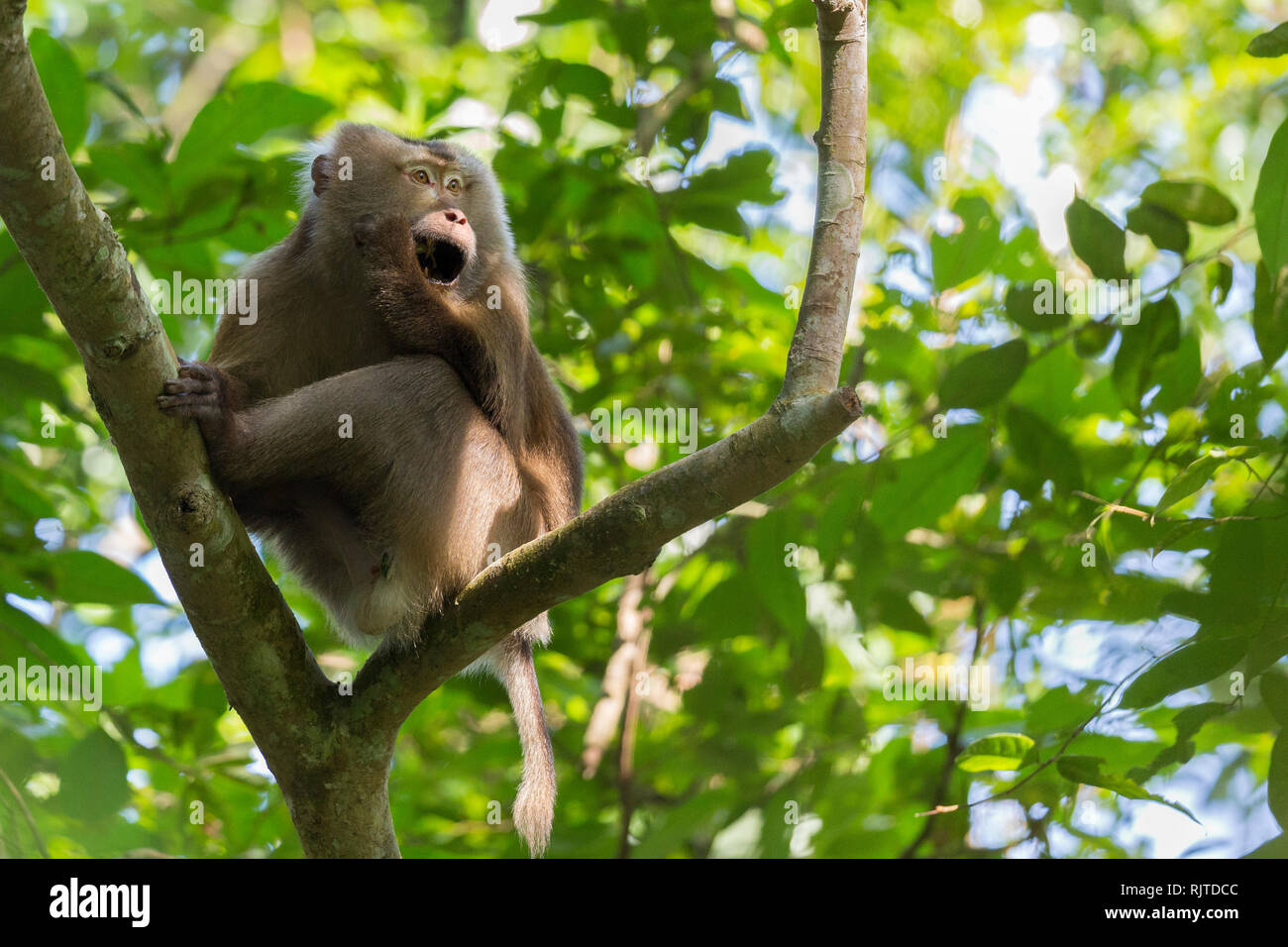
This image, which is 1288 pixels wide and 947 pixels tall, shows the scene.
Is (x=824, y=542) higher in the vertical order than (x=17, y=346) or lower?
lower

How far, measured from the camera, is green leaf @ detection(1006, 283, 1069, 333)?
16.1 feet

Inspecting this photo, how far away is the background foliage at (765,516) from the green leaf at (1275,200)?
0.5 inches

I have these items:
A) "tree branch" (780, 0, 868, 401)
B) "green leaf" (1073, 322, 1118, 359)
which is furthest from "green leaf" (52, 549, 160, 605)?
"green leaf" (1073, 322, 1118, 359)

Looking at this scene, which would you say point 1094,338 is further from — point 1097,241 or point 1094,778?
point 1094,778

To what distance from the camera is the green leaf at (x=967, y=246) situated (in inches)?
207

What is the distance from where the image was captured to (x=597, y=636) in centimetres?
729

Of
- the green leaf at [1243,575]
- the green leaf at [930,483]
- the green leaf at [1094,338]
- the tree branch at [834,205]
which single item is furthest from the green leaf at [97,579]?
the green leaf at [1094,338]

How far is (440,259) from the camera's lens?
504 cm

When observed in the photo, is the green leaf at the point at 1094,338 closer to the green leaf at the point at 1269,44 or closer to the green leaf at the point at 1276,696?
the green leaf at the point at 1269,44

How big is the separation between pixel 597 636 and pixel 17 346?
369 centimetres

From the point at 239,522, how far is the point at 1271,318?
351 centimetres

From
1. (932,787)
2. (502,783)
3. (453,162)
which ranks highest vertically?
(453,162)
